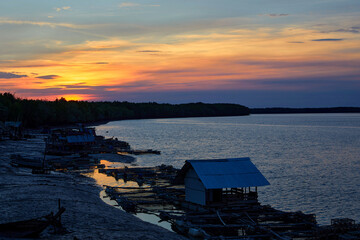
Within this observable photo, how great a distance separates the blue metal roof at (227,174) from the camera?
31536mm

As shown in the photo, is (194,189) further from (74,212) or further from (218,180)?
(74,212)

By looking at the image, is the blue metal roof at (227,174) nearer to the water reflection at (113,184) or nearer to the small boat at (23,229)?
the water reflection at (113,184)

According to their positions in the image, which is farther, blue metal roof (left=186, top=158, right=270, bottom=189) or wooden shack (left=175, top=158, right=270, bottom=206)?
wooden shack (left=175, top=158, right=270, bottom=206)

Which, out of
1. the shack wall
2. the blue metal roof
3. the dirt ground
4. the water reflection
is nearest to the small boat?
the dirt ground

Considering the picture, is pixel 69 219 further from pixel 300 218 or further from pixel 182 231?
pixel 300 218

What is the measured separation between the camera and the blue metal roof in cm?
3154

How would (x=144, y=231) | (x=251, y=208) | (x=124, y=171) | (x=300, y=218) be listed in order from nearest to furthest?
(x=144, y=231) → (x=300, y=218) → (x=251, y=208) → (x=124, y=171)

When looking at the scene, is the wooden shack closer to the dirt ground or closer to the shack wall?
the shack wall

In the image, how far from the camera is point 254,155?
9144cm

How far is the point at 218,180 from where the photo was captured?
31.6m

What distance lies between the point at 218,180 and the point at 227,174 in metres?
1.22

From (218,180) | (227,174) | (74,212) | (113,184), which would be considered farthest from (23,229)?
(113,184)

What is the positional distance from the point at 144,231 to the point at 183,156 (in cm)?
6203

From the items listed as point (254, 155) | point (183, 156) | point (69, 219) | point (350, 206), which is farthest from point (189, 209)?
point (254, 155)
